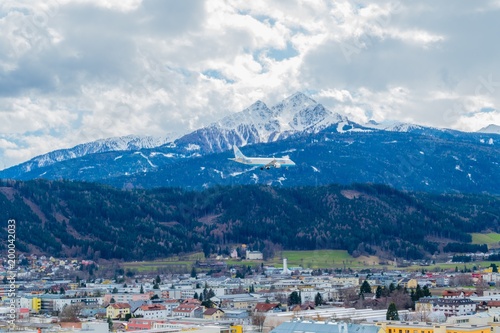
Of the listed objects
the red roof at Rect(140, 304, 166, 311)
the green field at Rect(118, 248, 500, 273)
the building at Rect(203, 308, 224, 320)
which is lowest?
the building at Rect(203, 308, 224, 320)

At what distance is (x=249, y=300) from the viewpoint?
121 metres

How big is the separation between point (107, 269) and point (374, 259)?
51050 mm

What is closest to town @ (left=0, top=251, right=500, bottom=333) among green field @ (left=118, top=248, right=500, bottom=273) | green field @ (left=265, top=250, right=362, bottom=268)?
green field @ (left=118, top=248, right=500, bottom=273)

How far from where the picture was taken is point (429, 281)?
138 m

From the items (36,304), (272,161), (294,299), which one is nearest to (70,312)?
(36,304)

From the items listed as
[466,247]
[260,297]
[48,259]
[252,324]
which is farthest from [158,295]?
[466,247]

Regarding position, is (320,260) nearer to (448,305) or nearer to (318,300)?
(318,300)

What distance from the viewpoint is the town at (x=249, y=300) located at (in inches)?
3174

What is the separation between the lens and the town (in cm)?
8062

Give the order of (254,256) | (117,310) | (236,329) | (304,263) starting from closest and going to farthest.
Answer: (236,329) < (117,310) < (304,263) < (254,256)

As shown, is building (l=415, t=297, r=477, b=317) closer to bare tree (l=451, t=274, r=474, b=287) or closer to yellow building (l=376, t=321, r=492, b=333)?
yellow building (l=376, t=321, r=492, b=333)

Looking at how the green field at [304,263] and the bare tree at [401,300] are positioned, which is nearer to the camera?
the bare tree at [401,300]

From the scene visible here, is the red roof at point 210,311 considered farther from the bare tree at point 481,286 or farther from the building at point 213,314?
the bare tree at point 481,286

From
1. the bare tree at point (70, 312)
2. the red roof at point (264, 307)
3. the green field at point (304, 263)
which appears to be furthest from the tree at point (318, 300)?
the green field at point (304, 263)
